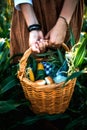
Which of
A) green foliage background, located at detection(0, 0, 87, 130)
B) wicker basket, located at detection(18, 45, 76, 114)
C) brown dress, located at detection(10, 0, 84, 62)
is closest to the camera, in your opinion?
wicker basket, located at detection(18, 45, 76, 114)

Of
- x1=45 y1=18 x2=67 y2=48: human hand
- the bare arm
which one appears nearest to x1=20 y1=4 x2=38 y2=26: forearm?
the bare arm

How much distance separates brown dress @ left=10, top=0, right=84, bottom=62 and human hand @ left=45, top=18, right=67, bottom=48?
138 mm

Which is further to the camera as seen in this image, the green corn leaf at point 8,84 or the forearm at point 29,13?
the green corn leaf at point 8,84

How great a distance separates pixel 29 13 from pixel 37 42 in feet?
0.63

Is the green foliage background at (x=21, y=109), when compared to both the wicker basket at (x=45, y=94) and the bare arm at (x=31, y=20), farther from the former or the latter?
the bare arm at (x=31, y=20)

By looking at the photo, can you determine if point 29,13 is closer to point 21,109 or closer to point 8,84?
point 8,84

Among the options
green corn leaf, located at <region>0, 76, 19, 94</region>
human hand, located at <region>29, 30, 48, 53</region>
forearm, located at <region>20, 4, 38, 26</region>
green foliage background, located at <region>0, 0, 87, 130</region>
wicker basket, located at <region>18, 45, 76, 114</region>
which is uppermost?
forearm, located at <region>20, 4, 38, 26</region>

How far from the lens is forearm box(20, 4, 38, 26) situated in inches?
84.4

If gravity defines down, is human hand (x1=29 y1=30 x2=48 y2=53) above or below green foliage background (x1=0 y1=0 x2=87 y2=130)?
above

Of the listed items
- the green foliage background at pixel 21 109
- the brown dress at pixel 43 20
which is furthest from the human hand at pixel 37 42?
the green foliage background at pixel 21 109

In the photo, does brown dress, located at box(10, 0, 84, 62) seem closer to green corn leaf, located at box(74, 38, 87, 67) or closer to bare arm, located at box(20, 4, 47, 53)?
bare arm, located at box(20, 4, 47, 53)

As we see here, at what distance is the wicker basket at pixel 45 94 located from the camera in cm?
199

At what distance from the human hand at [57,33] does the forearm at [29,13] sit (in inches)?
4.9

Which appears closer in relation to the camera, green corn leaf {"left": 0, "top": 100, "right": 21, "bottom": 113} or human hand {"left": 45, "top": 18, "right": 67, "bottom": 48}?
human hand {"left": 45, "top": 18, "right": 67, "bottom": 48}
